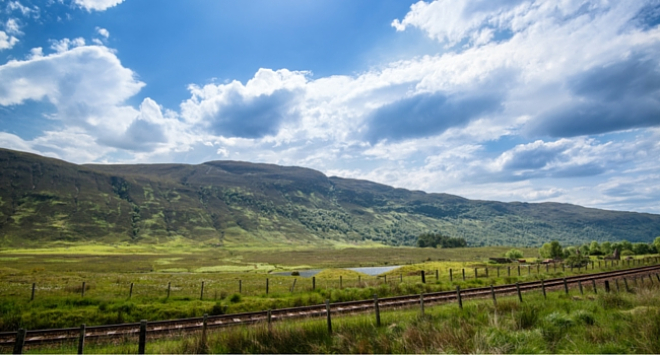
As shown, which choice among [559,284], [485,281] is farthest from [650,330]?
[485,281]

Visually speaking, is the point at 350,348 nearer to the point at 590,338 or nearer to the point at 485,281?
the point at 590,338

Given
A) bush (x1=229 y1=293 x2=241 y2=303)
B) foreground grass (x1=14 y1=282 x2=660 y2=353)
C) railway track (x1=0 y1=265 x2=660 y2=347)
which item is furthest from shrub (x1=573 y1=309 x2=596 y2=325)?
bush (x1=229 y1=293 x2=241 y2=303)

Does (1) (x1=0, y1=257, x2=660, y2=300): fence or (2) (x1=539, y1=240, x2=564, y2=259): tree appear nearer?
(1) (x1=0, y1=257, x2=660, y2=300): fence

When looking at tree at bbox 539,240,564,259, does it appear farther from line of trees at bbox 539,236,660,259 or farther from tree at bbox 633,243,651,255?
tree at bbox 633,243,651,255

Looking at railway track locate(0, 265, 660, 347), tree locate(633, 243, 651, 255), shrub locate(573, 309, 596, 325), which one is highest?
shrub locate(573, 309, 596, 325)

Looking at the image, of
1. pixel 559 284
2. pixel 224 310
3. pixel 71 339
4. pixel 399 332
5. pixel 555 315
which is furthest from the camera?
pixel 559 284

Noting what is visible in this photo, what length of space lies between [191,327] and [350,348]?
10.4 metres

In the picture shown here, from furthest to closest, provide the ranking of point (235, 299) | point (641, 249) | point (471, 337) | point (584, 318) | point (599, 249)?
point (641, 249), point (599, 249), point (235, 299), point (584, 318), point (471, 337)

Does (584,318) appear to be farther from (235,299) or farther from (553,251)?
(553,251)

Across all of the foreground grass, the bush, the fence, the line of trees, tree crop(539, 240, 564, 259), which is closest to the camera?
the foreground grass

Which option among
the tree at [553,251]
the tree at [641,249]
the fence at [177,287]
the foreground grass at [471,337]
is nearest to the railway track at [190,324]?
the foreground grass at [471,337]

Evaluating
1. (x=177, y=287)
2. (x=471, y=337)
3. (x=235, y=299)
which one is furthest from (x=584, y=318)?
(x=177, y=287)

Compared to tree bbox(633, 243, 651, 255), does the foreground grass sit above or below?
above

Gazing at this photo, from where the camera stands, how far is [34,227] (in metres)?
185
